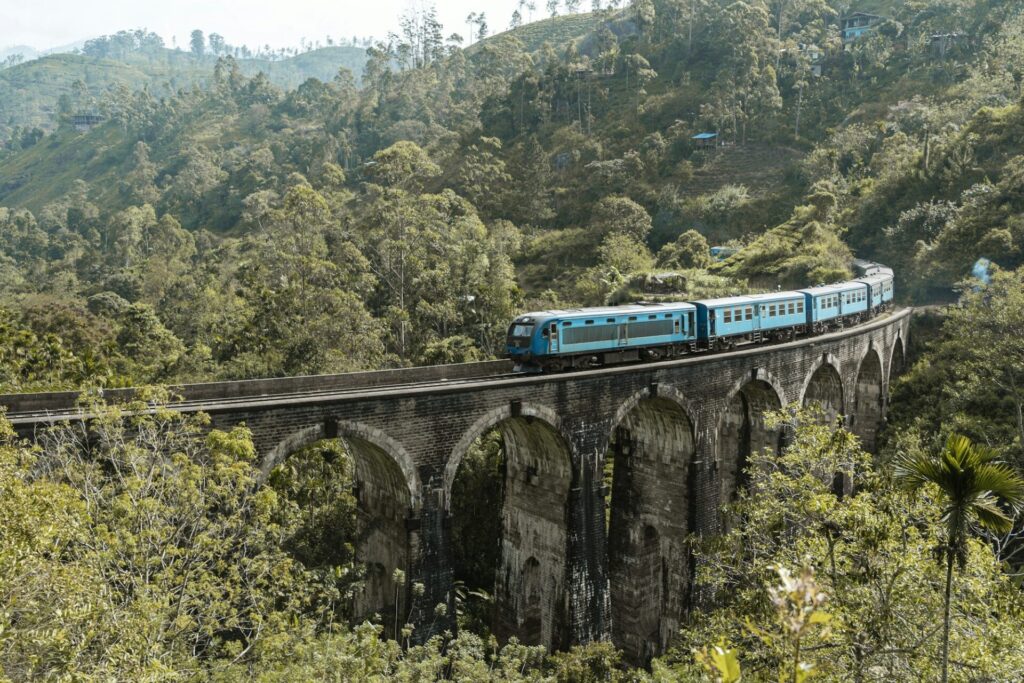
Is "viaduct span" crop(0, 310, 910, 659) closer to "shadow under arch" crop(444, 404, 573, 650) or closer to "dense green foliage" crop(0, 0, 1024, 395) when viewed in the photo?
"shadow under arch" crop(444, 404, 573, 650)

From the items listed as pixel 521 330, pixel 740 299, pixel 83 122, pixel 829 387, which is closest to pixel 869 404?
pixel 829 387

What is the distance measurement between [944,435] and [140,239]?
250 feet

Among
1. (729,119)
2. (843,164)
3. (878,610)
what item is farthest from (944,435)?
(729,119)

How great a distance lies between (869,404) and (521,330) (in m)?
23.6

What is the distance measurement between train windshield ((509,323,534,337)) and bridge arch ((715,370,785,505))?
9.33 meters

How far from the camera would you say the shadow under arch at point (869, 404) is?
35.1 metres

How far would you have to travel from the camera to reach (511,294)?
41.8m

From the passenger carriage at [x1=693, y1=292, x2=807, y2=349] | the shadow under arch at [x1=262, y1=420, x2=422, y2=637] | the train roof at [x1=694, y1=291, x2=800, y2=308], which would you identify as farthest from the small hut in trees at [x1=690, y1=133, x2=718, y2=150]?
the shadow under arch at [x1=262, y1=420, x2=422, y2=637]

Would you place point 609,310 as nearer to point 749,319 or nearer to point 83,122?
point 749,319

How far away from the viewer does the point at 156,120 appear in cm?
13350

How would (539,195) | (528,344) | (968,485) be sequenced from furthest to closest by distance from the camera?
1. (539,195)
2. (528,344)
3. (968,485)

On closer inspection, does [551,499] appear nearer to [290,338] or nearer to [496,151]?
[290,338]

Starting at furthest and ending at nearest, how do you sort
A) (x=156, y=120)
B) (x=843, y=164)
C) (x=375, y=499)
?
1. (x=156, y=120)
2. (x=843, y=164)
3. (x=375, y=499)

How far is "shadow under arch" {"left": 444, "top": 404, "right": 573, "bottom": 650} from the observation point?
19359 mm
